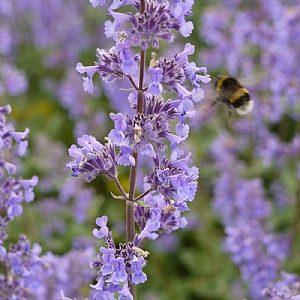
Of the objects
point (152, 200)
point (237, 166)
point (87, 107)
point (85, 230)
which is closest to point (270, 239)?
point (237, 166)

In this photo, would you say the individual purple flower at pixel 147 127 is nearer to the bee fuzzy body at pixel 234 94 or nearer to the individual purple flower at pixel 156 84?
the individual purple flower at pixel 156 84

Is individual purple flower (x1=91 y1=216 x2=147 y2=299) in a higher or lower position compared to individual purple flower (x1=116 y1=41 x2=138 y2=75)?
lower

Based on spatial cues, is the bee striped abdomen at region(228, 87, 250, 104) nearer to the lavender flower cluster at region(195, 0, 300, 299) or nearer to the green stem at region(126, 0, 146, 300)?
the lavender flower cluster at region(195, 0, 300, 299)

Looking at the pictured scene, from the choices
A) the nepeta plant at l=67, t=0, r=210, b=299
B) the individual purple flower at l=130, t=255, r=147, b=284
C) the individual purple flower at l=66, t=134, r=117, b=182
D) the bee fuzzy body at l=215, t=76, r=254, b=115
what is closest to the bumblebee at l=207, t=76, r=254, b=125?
the bee fuzzy body at l=215, t=76, r=254, b=115

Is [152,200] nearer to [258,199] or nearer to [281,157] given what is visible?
[258,199]

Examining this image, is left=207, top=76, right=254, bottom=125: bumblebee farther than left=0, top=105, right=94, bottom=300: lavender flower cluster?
Yes

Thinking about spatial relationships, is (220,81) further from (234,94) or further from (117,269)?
(117,269)

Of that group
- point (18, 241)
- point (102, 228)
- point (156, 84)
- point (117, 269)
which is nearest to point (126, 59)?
point (156, 84)
